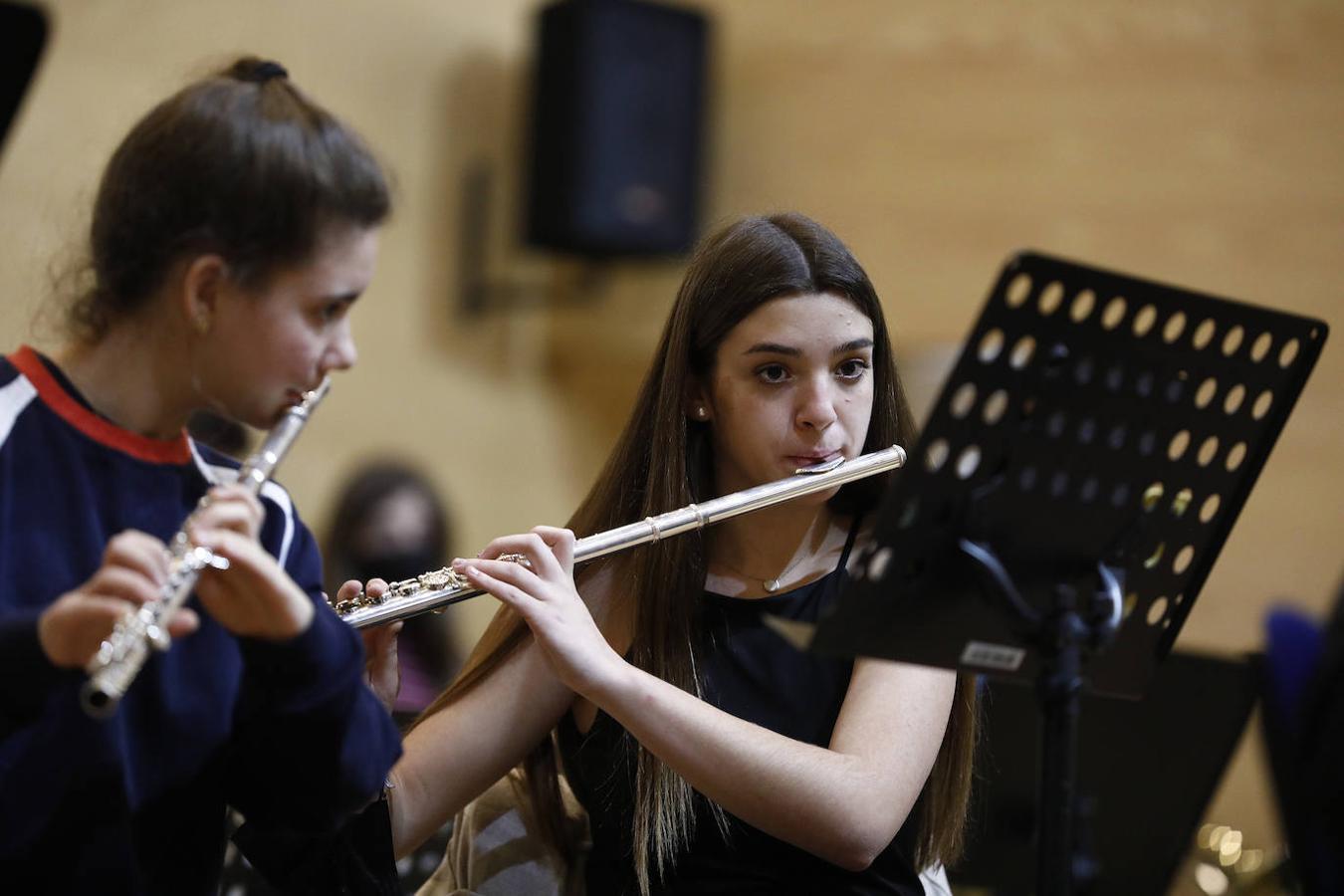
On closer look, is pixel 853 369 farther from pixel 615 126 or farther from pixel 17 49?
pixel 615 126

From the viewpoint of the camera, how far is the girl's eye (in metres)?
1.65

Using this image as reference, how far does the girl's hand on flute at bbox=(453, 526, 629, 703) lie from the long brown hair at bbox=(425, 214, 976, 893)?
20 cm

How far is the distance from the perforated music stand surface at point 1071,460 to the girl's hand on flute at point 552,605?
27 cm

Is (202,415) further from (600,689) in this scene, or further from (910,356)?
(910,356)

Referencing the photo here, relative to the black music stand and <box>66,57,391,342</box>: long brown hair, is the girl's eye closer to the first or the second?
the black music stand

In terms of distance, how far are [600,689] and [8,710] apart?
0.53 metres

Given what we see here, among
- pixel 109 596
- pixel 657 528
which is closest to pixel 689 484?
pixel 657 528

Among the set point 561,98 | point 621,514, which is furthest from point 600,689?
point 561,98

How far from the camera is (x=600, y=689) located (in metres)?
1.45

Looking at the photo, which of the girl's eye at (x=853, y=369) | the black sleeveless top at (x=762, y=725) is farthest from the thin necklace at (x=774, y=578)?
the girl's eye at (x=853, y=369)

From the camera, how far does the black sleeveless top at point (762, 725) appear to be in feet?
5.26

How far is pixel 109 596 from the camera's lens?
1.04 meters

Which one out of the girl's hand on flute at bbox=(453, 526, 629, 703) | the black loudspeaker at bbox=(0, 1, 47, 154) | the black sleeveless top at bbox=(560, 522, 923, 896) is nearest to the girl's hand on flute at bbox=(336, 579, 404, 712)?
the girl's hand on flute at bbox=(453, 526, 629, 703)

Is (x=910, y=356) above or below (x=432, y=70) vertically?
below
